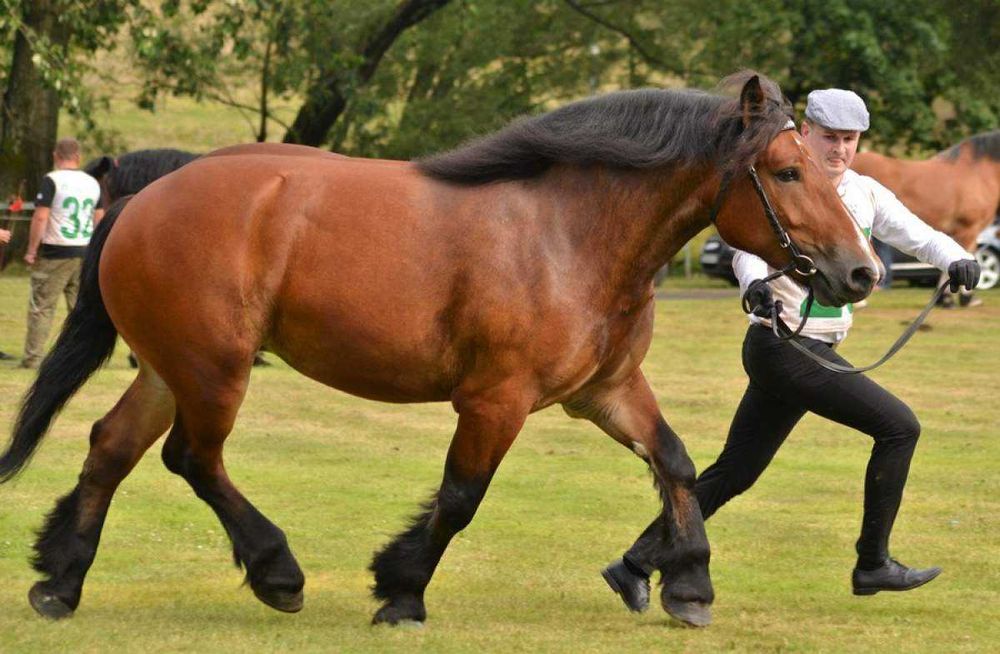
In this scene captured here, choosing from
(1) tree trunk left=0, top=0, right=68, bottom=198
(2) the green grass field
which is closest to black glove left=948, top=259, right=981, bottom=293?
(2) the green grass field

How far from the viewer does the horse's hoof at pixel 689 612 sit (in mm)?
6266

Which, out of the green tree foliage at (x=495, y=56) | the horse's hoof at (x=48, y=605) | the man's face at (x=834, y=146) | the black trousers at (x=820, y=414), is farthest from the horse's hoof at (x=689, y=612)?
the green tree foliage at (x=495, y=56)

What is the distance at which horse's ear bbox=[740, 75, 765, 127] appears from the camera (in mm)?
5875

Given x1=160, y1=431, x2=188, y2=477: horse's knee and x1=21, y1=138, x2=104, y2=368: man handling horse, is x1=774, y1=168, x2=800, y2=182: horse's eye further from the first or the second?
x1=21, y1=138, x2=104, y2=368: man handling horse

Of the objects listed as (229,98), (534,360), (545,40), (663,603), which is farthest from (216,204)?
(545,40)

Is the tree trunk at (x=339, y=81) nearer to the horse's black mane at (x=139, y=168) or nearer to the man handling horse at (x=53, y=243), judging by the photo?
the man handling horse at (x=53, y=243)

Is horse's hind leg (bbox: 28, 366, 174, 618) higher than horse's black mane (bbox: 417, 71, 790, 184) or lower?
lower

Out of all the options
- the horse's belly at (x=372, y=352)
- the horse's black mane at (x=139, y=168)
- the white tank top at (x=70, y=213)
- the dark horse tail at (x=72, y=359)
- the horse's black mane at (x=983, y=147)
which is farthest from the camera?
the horse's black mane at (x=983, y=147)

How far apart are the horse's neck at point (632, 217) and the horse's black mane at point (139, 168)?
6.45m

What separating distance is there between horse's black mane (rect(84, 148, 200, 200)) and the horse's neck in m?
6.45

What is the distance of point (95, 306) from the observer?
6.91 meters

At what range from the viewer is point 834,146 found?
647 centimetres

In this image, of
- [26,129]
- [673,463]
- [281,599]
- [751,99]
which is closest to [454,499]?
[281,599]

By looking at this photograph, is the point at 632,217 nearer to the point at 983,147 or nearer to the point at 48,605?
the point at 48,605
